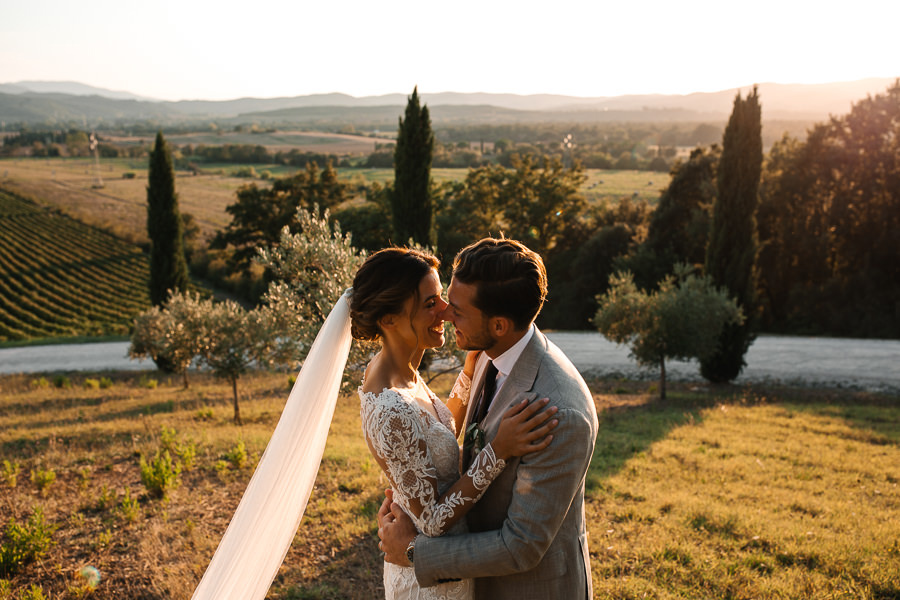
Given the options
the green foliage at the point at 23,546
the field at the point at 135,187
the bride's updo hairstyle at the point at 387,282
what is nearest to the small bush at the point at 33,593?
the green foliage at the point at 23,546

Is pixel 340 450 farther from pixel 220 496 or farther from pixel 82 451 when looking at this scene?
pixel 82 451

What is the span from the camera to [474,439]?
2926 mm

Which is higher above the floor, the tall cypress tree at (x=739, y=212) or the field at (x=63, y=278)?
the tall cypress tree at (x=739, y=212)

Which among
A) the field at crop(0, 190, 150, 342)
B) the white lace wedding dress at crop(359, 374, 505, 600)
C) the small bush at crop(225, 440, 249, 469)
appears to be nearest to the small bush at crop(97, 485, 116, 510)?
the small bush at crop(225, 440, 249, 469)

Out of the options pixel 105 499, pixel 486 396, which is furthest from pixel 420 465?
pixel 105 499

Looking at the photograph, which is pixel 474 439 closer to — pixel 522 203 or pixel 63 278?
pixel 522 203

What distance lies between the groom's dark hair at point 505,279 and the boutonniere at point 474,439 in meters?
0.53

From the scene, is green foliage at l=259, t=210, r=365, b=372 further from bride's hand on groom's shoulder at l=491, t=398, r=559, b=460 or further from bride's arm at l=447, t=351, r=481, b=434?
bride's hand on groom's shoulder at l=491, t=398, r=559, b=460

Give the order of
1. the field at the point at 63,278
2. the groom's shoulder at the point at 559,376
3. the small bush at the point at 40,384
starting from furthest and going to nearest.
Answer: the field at the point at 63,278
the small bush at the point at 40,384
the groom's shoulder at the point at 559,376

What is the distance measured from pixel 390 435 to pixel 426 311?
740 millimetres

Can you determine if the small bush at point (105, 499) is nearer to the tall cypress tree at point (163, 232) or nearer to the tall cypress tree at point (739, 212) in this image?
the tall cypress tree at point (739, 212)

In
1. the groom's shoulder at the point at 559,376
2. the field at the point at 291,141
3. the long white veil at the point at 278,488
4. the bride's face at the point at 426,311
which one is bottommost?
the long white veil at the point at 278,488

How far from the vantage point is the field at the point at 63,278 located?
1596 inches

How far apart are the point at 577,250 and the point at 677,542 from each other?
38840 mm
